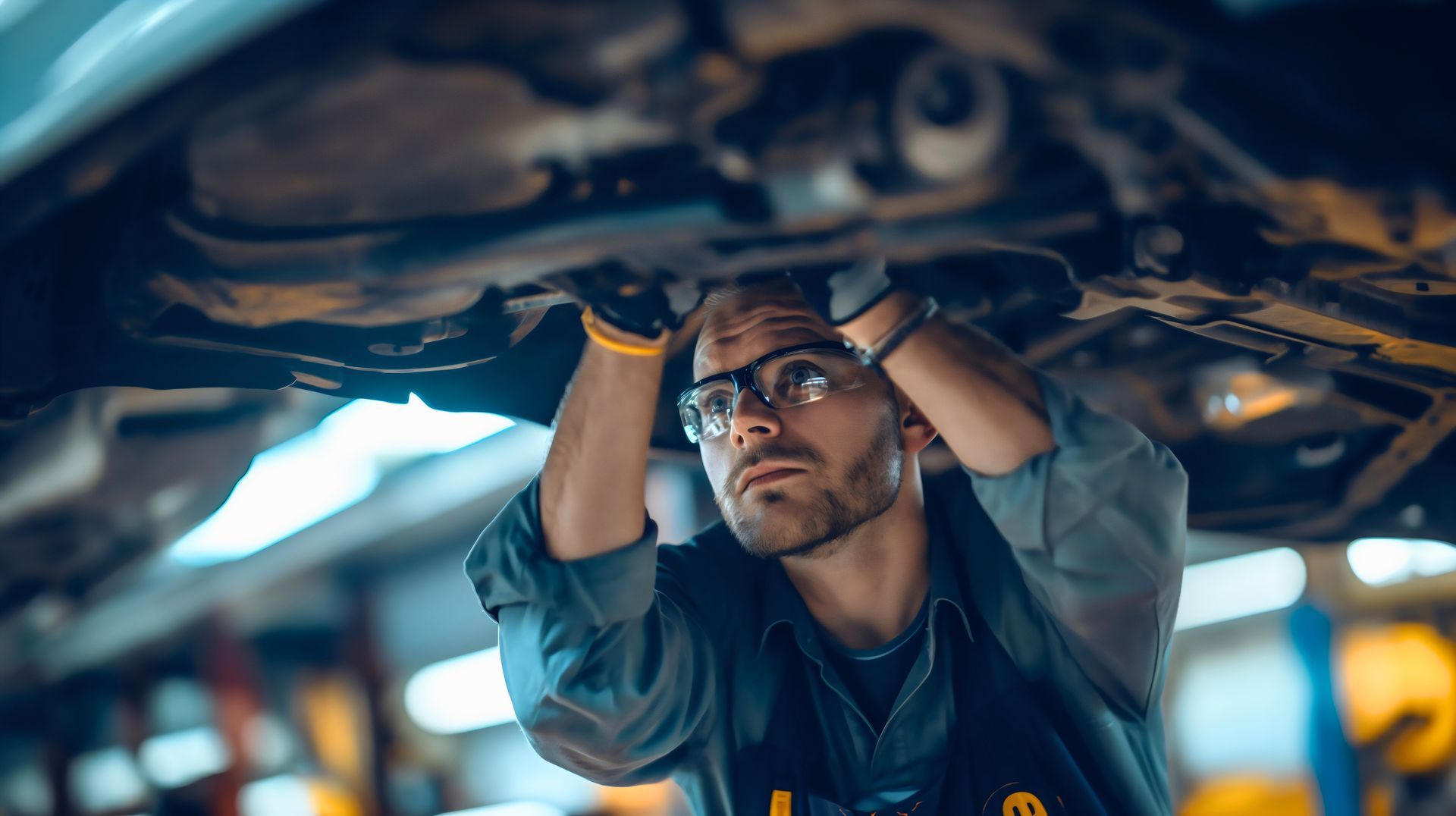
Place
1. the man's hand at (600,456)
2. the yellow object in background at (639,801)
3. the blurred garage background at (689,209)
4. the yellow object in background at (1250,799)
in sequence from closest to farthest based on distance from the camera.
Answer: the blurred garage background at (689,209), the man's hand at (600,456), the yellow object in background at (1250,799), the yellow object in background at (639,801)

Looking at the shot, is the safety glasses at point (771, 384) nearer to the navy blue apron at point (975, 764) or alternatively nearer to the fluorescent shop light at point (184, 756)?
the navy blue apron at point (975, 764)

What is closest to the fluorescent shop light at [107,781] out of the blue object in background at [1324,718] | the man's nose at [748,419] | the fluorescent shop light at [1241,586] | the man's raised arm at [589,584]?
the fluorescent shop light at [1241,586]

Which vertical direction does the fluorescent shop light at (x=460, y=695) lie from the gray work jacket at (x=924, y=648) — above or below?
below

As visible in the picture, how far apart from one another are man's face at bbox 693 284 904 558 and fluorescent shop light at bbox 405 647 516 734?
3.43 meters

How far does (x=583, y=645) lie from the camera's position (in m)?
1.10

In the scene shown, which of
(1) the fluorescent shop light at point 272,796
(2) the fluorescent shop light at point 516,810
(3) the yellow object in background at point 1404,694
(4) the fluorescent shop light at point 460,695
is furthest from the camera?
(1) the fluorescent shop light at point 272,796

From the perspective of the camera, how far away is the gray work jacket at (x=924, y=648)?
42.1 inches

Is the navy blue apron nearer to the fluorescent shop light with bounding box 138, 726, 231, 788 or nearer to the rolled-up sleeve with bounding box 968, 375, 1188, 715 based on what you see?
the rolled-up sleeve with bounding box 968, 375, 1188, 715

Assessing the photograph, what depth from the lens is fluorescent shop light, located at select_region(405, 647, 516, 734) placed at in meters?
4.64

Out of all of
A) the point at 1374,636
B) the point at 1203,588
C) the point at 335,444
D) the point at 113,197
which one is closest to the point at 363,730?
the point at 335,444

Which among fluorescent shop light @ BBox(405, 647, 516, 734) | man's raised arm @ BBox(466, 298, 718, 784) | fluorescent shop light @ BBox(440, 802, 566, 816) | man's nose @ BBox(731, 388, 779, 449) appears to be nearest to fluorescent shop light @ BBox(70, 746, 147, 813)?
fluorescent shop light @ BBox(405, 647, 516, 734)

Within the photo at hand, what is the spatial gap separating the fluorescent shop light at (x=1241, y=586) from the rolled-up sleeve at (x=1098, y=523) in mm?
1957

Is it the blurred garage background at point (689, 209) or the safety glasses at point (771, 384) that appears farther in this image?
the safety glasses at point (771, 384)

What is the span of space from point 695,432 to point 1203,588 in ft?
7.42
